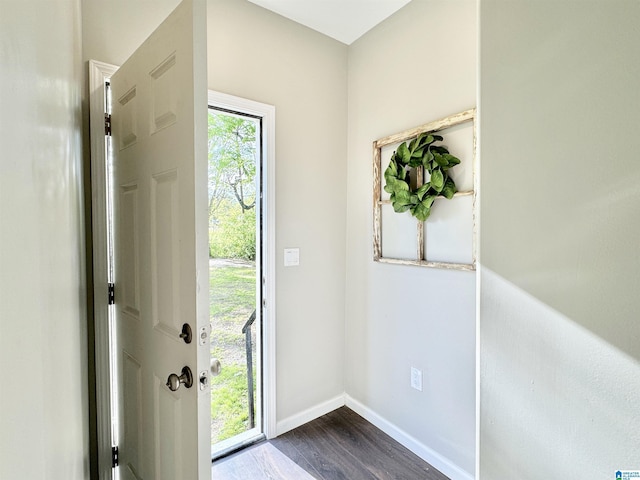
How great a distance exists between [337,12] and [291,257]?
1621 mm

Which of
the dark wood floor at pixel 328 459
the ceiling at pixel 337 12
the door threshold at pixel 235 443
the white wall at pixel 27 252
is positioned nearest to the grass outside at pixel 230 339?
the door threshold at pixel 235 443

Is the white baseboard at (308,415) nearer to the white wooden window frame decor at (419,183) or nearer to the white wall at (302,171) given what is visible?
the white wall at (302,171)

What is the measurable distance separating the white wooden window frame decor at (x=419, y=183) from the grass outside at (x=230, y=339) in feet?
2.88

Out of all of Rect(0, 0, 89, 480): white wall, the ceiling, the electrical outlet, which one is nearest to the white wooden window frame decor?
the electrical outlet

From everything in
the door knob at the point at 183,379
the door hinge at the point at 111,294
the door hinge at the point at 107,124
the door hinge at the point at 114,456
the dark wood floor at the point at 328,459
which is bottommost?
the dark wood floor at the point at 328,459

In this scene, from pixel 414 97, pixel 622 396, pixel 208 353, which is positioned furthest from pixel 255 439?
pixel 414 97

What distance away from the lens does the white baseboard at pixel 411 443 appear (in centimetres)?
169

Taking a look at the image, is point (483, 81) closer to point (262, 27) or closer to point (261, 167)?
point (261, 167)

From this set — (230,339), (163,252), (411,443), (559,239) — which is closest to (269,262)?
(230,339)

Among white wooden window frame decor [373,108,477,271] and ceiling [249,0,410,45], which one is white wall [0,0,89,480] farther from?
ceiling [249,0,410,45]

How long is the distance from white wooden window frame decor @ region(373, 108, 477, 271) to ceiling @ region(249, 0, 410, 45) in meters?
0.79

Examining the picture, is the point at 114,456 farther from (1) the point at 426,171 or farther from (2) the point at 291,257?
(1) the point at 426,171

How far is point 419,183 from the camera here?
1812 millimetres

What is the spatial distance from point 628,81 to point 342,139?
181 centimetres
